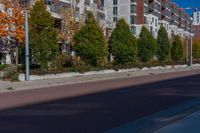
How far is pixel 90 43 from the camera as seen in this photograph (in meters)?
45.3

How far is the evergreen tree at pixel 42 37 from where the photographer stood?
37.8 metres

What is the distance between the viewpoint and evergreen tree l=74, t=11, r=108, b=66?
45156mm

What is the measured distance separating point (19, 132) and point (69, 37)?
41503mm

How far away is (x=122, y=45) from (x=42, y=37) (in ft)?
53.6

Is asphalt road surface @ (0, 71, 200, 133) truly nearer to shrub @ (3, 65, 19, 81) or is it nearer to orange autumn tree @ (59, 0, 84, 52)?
shrub @ (3, 65, 19, 81)

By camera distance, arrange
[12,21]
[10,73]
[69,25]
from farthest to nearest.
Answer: [69,25], [12,21], [10,73]

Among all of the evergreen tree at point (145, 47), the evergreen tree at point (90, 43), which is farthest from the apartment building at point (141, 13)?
the evergreen tree at point (90, 43)

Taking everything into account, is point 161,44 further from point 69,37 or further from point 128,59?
point 69,37

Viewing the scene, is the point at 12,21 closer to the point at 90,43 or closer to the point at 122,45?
the point at 90,43

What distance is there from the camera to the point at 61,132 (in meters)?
10.1

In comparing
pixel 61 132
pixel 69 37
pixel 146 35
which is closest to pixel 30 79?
pixel 69 37

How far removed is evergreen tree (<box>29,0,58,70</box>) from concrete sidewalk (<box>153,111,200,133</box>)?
27832 mm

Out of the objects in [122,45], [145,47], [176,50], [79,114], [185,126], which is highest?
[122,45]

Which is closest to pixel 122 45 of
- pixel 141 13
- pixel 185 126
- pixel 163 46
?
pixel 163 46
